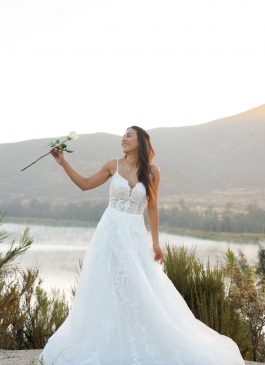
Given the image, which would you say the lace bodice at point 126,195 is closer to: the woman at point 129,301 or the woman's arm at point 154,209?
the woman at point 129,301

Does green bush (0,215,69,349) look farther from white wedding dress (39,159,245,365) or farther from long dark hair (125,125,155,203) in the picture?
long dark hair (125,125,155,203)

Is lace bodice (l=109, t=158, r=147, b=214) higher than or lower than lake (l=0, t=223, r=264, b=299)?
higher

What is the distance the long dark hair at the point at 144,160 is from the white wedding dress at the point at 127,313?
0.17ft

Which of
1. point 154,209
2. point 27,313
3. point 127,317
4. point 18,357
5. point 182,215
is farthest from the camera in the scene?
point 182,215

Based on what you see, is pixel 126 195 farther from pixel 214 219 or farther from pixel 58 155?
pixel 214 219

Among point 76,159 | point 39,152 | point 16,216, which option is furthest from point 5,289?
point 39,152

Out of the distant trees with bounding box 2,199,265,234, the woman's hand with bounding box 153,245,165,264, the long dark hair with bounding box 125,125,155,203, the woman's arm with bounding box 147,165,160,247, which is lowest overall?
the woman's hand with bounding box 153,245,165,264

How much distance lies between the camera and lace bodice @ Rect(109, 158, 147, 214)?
440 centimetres

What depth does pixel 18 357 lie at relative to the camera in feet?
16.5

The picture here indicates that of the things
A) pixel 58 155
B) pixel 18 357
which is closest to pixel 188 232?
pixel 18 357

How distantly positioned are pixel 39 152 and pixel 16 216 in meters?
29.7

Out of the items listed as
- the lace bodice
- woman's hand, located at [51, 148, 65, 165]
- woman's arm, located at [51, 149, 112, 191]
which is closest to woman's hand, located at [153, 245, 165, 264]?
the lace bodice

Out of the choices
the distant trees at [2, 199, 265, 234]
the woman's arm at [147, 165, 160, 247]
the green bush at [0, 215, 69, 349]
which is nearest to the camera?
the woman's arm at [147, 165, 160, 247]

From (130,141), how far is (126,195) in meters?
0.42
